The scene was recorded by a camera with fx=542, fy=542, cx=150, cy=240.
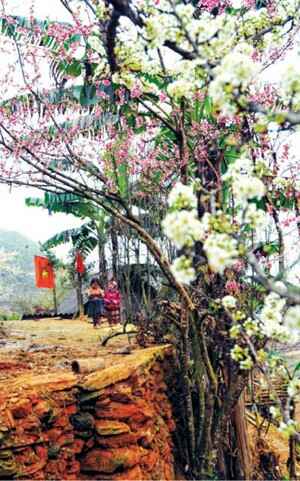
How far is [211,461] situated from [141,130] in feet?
15.0

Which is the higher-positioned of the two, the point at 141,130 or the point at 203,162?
the point at 141,130

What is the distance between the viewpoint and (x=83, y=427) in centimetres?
453

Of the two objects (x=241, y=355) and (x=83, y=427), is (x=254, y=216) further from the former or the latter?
(x=83, y=427)

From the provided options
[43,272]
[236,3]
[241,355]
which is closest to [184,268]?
[241,355]

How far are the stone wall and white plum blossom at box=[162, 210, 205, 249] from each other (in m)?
2.76

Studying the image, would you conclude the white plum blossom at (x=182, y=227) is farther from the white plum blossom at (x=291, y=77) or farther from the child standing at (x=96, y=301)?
the child standing at (x=96, y=301)

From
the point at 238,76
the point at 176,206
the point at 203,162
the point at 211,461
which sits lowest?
the point at 211,461

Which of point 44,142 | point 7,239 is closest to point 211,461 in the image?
point 44,142

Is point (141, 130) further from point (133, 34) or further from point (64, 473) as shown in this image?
point (64, 473)

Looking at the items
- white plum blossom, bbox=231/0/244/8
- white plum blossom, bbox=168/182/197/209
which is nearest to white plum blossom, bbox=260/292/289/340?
white plum blossom, bbox=168/182/197/209

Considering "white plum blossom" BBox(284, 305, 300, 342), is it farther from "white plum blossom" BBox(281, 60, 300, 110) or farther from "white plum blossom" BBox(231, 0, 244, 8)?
"white plum blossom" BBox(231, 0, 244, 8)

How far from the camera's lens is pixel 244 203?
2.08m

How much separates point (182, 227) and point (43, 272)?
14978 millimetres

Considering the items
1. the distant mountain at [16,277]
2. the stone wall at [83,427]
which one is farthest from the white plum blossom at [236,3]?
the distant mountain at [16,277]
